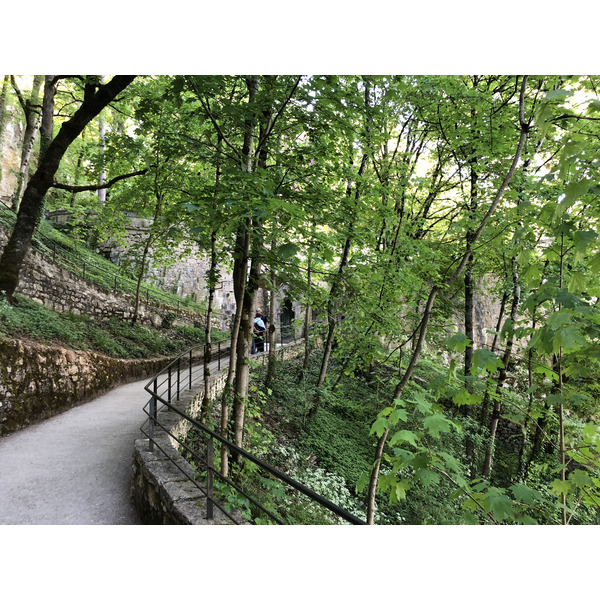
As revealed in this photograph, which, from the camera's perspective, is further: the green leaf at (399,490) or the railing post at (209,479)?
the railing post at (209,479)

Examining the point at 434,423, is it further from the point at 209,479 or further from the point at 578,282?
the point at 209,479

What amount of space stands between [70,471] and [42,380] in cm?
145

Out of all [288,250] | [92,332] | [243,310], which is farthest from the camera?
[92,332]

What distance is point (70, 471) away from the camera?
2914 millimetres

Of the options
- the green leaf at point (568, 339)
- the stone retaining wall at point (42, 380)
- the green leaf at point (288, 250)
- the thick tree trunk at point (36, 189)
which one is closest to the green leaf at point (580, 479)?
the green leaf at point (568, 339)

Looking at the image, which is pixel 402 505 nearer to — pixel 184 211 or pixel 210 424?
pixel 210 424

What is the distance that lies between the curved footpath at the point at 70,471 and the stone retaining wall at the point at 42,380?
0.51ft

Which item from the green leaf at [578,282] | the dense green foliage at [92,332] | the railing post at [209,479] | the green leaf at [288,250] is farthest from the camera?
the dense green foliage at [92,332]

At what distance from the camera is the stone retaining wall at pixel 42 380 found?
3346 millimetres

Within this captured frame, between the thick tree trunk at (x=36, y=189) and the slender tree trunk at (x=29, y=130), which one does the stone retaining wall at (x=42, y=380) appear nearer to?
the thick tree trunk at (x=36, y=189)

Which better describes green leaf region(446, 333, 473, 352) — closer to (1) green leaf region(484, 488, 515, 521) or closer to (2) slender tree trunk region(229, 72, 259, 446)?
(1) green leaf region(484, 488, 515, 521)

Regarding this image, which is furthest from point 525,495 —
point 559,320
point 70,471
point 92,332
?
point 92,332

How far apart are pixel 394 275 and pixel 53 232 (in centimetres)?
844

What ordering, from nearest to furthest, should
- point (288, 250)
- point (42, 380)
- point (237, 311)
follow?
point (288, 250) → point (237, 311) → point (42, 380)
